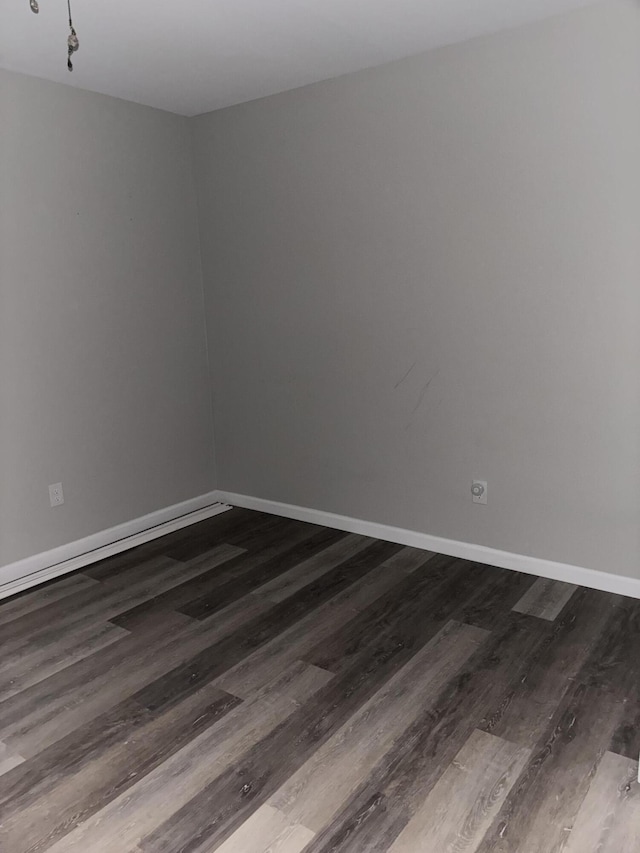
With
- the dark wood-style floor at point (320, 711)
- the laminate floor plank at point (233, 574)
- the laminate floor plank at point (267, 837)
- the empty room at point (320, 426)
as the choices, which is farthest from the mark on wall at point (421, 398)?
the laminate floor plank at point (267, 837)

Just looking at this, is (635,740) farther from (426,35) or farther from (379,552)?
(426,35)

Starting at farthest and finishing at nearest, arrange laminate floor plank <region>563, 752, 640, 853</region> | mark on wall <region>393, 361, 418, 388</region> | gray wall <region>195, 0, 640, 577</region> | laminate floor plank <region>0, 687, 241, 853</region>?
mark on wall <region>393, 361, 418, 388</region> < gray wall <region>195, 0, 640, 577</region> < laminate floor plank <region>0, 687, 241, 853</region> < laminate floor plank <region>563, 752, 640, 853</region>

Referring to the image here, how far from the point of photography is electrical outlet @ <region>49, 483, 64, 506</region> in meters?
3.54

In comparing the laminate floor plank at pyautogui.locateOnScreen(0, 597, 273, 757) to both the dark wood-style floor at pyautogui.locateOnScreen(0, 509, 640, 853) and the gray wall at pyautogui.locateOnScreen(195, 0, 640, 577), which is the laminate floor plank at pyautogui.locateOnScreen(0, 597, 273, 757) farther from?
the gray wall at pyautogui.locateOnScreen(195, 0, 640, 577)

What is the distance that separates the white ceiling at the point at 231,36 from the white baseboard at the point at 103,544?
A: 7.42ft

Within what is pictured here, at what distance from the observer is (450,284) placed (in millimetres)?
3260

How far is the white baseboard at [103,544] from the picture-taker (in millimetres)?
3396

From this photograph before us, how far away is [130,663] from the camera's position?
2.66 m

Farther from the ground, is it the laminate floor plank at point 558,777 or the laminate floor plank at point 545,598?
the laminate floor plank at point 545,598

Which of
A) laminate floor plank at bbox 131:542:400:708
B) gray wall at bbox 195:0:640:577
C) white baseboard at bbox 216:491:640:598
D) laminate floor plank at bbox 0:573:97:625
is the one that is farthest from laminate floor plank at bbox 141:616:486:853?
laminate floor plank at bbox 0:573:97:625

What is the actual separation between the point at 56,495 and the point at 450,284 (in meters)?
2.19

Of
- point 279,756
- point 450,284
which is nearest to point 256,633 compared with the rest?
point 279,756

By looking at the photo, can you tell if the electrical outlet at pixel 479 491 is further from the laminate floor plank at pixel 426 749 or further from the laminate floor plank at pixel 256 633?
the laminate floor plank at pixel 426 749

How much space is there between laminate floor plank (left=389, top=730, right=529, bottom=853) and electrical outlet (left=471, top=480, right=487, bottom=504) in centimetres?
136
